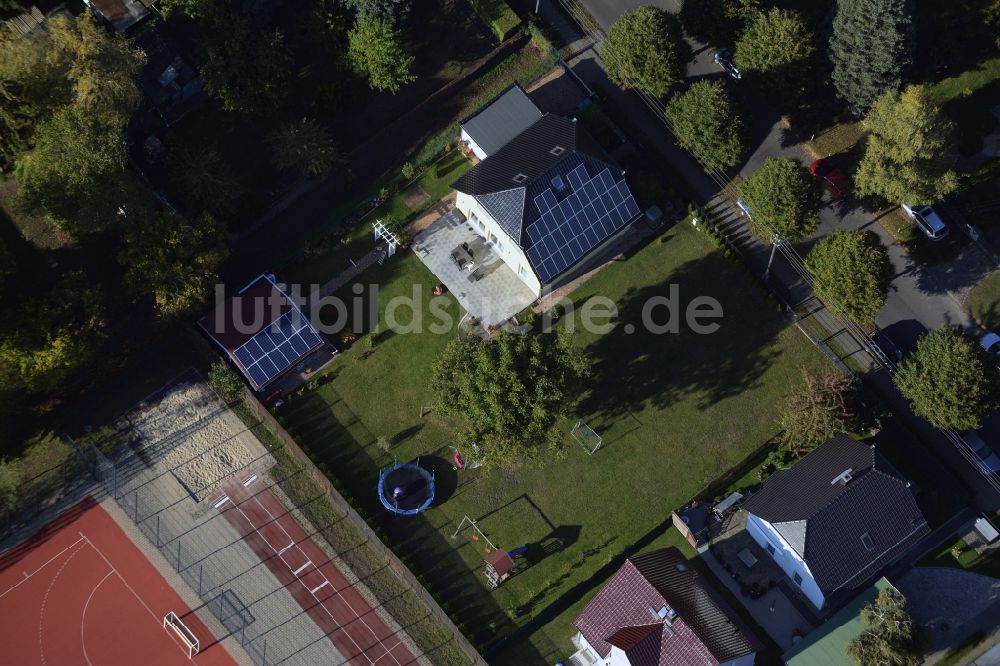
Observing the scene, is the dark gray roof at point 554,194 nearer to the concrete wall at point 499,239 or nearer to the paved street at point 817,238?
the concrete wall at point 499,239

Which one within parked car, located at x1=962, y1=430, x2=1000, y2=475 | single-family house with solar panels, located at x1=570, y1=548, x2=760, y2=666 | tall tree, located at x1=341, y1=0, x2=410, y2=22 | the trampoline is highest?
tall tree, located at x1=341, y1=0, x2=410, y2=22

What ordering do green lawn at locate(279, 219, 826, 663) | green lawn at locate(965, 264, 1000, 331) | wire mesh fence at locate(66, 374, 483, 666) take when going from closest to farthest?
wire mesh fence at locate(66, 374, 483, 666), green lawn at locate(279, 219, 826, 663), green lawn at locate(965, 264, 1000, 331)

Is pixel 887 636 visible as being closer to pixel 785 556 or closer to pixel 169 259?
pixel 785 556

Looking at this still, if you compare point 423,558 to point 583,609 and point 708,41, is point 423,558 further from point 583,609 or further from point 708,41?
point 708,41

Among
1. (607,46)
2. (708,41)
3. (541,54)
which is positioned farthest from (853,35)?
(541,54)

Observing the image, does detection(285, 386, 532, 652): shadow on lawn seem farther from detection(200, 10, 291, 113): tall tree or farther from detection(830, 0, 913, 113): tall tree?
detection(830, 0, 913, 113): tall tree

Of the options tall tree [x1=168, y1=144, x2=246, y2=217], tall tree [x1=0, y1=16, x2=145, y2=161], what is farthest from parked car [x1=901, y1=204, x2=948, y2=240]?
tall tree [x1=0, y1=16, x2=145, y2=161]

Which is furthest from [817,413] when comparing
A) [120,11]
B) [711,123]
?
[120,11]

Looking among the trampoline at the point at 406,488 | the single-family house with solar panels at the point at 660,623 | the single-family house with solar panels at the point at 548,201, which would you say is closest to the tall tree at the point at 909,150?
the single-family house with solar panels at the point at 548,201
